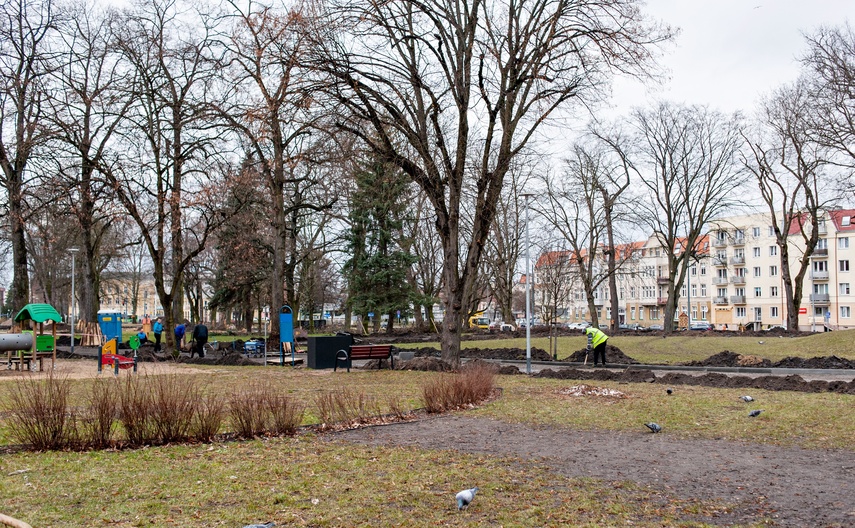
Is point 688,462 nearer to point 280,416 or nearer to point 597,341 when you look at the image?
point 280,416

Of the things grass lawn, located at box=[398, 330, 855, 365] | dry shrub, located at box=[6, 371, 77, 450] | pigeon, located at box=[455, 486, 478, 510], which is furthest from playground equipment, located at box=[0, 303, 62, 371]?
pigeon, located at box=[455, 486, 478, 510]

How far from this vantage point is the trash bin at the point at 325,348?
2230cm

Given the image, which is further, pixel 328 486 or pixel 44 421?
pixel 44 421

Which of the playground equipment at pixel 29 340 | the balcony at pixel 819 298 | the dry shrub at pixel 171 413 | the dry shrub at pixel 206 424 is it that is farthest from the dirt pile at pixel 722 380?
the balcony at pixel 819 298

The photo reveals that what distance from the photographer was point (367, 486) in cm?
684

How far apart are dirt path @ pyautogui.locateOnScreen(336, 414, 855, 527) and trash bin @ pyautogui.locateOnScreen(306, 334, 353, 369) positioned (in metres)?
11.6

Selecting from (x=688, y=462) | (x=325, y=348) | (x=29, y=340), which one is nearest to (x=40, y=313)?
(x=29, y=340)

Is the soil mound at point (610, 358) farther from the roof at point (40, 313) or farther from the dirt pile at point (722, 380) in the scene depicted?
the roof at point (40, 313)

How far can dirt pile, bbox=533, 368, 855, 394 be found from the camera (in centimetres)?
1517

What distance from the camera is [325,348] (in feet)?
73.5

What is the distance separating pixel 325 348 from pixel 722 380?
11091 millimetres

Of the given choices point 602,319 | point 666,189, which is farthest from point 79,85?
point 602,319

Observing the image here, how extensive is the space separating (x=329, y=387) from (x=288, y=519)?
34.7 ft

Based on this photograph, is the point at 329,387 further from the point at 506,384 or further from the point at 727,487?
the point at 727,487
